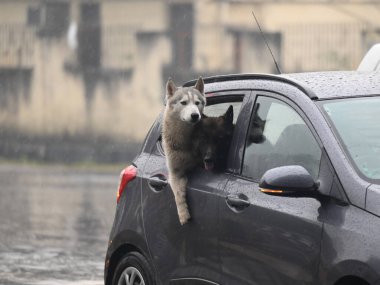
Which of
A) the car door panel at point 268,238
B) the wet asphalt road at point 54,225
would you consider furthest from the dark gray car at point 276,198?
the wet asphalt road at point 54,225

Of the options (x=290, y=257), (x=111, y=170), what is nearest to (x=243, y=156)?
(x=290, y=257)

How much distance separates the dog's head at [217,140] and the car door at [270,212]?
0.14m

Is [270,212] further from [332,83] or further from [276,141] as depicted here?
[332,83]

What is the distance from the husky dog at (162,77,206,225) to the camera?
7.80 m

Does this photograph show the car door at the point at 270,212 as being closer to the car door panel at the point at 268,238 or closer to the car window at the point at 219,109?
the car door panel at the point at 268,238

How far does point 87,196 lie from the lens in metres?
23.2

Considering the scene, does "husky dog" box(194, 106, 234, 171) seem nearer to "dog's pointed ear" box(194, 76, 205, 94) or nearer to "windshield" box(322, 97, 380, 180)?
"dog's pointed ear" box(194, 76, 205, 94)

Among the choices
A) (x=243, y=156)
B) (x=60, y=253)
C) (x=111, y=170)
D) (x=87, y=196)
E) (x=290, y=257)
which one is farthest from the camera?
(x=111, y=170)

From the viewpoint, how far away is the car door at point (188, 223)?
7.52 metres

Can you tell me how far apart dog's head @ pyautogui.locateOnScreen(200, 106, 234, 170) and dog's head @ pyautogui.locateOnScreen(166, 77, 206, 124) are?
0.11 m

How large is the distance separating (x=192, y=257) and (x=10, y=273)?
4780 mm

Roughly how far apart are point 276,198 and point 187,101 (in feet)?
3.70

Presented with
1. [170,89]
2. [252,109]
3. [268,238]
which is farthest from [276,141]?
[170,89]

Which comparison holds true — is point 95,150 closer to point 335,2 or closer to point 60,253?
point 335,2
